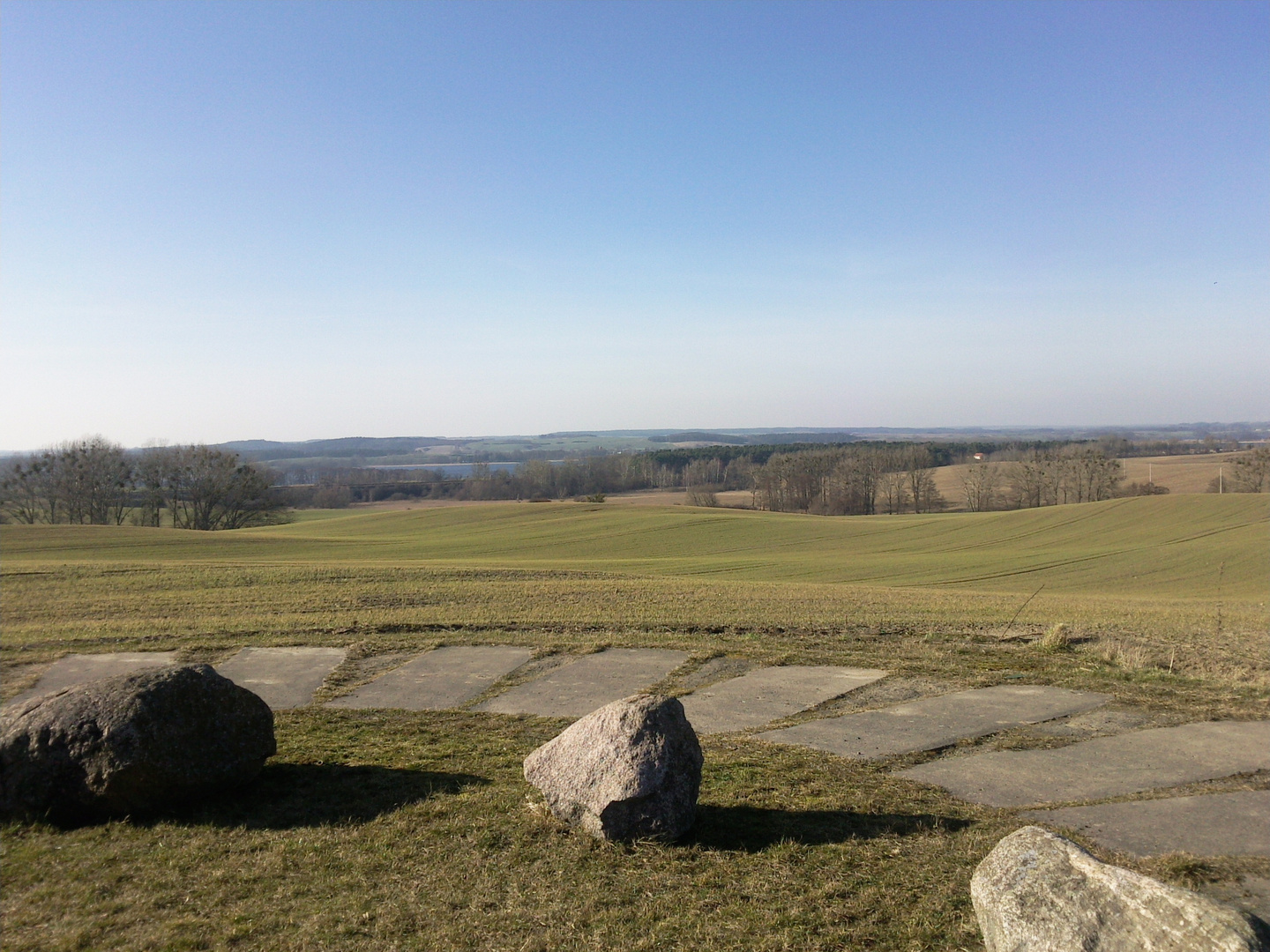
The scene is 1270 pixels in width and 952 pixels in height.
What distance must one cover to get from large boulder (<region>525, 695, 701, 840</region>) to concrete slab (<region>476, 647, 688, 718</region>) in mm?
2870

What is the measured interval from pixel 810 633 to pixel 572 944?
891 centimetres

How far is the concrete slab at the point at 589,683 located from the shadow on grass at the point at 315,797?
6.86ft

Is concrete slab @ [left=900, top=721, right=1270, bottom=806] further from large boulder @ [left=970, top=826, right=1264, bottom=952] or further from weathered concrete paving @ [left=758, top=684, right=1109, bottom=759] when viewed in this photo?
large boulder @ [left=970, top=826, right=1264, bottom=952]

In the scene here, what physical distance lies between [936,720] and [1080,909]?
14.8 feet

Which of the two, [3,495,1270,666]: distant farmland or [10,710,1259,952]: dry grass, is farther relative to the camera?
[3,495,1270,666]: distant farmland

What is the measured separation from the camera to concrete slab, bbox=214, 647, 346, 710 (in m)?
9.08

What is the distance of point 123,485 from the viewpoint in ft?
198

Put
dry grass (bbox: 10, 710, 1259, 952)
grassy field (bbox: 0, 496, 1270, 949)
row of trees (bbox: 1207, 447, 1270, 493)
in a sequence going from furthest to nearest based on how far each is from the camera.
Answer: row of trees (bbox: 1207, 447, 1270, 493)
grassy field (bbox: 0, 496, 1270, 949)
dry grass (bbox: 10, 710, 1259, 952)

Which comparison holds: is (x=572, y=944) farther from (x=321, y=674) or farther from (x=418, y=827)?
(x=321, y=674)

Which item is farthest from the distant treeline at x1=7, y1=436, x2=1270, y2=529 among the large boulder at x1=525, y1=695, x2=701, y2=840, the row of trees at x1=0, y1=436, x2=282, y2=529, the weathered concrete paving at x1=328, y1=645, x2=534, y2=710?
the large boulder at x1=525, y1=695, x2=701, y2=840

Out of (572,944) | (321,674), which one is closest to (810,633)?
(321,674)

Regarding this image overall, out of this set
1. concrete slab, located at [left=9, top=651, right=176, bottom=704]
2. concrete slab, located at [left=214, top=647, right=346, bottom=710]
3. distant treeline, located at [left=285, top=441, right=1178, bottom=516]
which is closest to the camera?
concrete slab, located at [left=214, top=647, right=346, bottom=710]

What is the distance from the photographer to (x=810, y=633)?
40.1 ft

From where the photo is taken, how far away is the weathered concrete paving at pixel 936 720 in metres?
7.05
